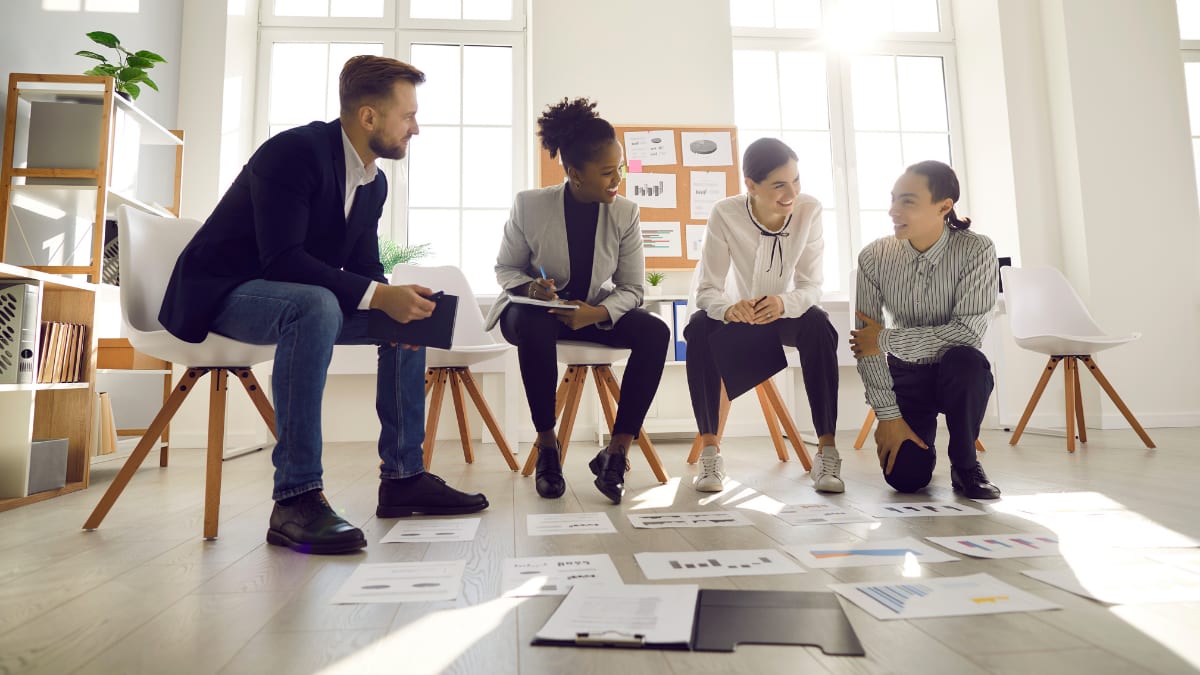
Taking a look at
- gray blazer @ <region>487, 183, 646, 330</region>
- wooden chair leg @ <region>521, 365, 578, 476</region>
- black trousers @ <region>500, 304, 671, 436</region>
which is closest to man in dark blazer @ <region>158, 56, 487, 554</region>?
black trousers @ <region>500, 304, 671, 436</region>

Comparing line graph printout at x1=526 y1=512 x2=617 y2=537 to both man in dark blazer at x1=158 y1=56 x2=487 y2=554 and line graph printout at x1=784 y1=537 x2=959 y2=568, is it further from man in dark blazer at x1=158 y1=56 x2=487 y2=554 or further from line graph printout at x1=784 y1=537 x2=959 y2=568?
line graph printout at x1=784 y1=537 x2=959 y2=568

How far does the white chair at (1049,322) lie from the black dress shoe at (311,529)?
2782 mm

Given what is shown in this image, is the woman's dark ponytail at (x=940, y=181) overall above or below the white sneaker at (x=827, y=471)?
above

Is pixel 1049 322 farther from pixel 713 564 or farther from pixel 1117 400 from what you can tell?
pixel 713 564

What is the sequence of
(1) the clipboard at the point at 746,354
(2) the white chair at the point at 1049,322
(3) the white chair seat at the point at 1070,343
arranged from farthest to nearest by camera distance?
(2) the white chair at the point at 1049,322 → (3) the white chair seat at the point at 1070,343 → (1) the clipboard at the point at 746,354

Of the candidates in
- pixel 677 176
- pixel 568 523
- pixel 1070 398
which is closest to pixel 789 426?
pixel 568 523

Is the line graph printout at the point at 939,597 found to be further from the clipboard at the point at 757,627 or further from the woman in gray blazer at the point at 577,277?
the woman in gray blazer at the point at 577,277

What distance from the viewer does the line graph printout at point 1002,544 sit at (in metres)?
1.15

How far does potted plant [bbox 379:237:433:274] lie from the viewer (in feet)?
11.7

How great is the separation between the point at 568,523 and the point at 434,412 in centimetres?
106

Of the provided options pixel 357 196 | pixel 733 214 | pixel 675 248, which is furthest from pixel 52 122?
pixel 675 248

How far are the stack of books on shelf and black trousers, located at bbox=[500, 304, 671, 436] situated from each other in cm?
136

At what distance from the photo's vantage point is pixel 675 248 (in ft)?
12.5

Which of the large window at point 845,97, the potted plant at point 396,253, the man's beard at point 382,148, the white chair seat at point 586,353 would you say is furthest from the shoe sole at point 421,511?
the large window at point 845,97
